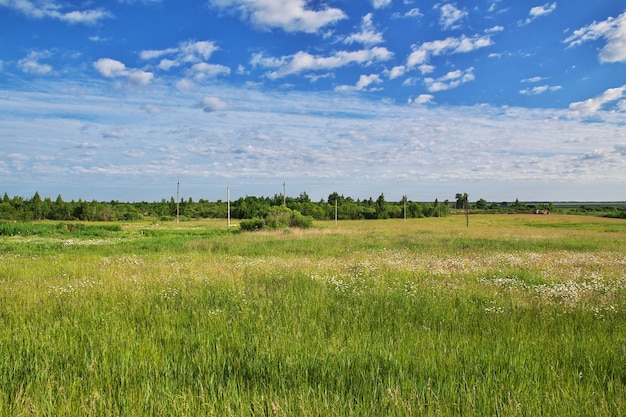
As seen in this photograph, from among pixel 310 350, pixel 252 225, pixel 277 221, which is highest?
pixel 277 221

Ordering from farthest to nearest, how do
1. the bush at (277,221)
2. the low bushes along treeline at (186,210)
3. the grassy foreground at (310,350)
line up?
the low bushes along treeline at (186,210) → the bush at (277,221) → the grassy foreground at (310,350)

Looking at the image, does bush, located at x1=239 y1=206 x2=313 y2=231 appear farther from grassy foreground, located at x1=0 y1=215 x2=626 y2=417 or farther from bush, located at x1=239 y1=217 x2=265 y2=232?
grassy foreground, located at x1=0 y1=215 x2=626 y2=417

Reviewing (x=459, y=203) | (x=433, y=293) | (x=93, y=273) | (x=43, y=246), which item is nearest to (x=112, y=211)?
(x=43, y=246)

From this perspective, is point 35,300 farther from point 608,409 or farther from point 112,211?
point 112,211

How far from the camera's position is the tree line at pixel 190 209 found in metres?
91.3

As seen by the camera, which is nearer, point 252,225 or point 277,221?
point 252,225

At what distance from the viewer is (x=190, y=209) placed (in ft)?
369

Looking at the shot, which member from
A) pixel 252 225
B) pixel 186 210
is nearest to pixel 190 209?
pixel 186 210

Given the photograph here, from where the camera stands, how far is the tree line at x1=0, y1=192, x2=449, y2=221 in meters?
91.3

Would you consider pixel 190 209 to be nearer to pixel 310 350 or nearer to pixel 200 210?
pixel 200 210

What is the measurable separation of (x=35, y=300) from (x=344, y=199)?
134m

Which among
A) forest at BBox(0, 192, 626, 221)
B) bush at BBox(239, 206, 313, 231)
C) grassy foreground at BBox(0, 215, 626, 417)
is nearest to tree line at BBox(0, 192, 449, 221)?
forest at BBox(0, 192, 626, 221)

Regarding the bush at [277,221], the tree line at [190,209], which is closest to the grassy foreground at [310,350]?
the bush at [277,221]

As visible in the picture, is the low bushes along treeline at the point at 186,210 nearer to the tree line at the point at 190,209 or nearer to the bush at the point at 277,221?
the tree line at the point at 190,209
